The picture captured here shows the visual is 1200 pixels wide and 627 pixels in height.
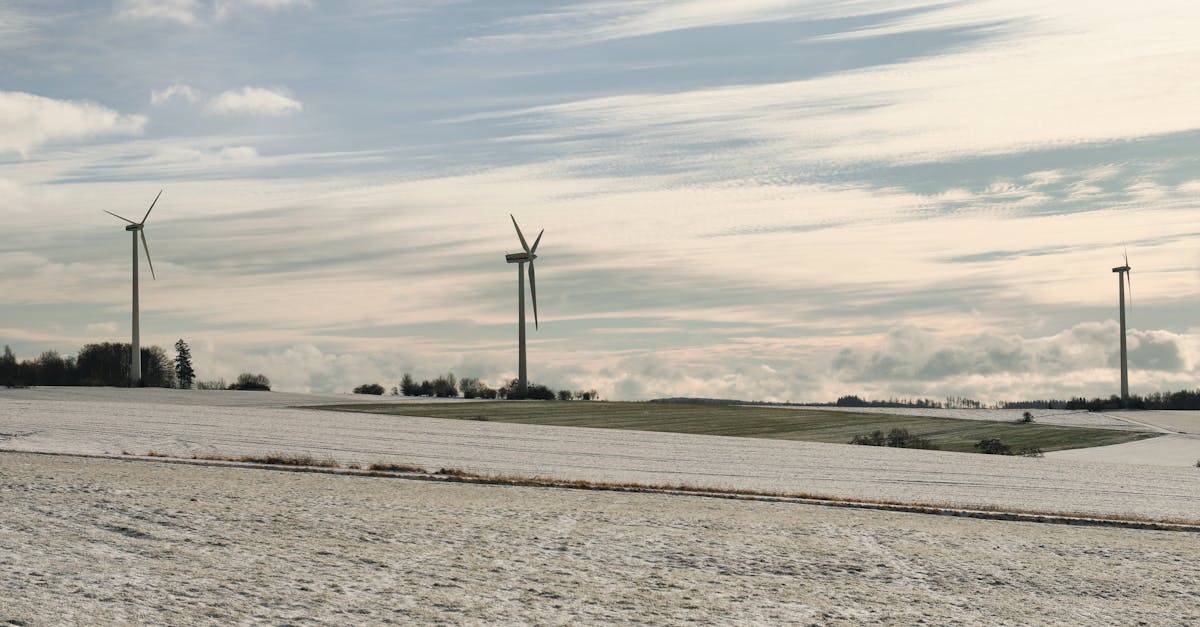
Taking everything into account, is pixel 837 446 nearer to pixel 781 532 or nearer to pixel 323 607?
pixel 781 532

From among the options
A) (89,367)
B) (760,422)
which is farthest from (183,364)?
(760,422)

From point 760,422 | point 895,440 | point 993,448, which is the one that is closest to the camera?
point 993,448

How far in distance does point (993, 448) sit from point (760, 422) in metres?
14.5

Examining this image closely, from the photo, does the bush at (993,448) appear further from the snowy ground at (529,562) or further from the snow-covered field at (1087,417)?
the snowy ground at (529,562)

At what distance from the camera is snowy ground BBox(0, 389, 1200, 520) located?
83.7 ft

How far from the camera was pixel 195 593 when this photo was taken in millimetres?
10609

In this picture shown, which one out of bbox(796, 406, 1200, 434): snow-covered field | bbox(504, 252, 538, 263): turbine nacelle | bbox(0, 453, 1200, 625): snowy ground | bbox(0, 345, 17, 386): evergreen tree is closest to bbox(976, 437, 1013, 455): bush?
bbox(796, 406, 1200, 434): snow-covered field

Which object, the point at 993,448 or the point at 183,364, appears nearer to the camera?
the point at 993,448

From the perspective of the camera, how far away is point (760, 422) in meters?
59.6

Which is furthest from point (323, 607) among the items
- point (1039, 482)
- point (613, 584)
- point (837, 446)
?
point (837, 446)

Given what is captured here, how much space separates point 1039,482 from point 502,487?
16753mm

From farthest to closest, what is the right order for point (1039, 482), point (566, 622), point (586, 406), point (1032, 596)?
point (586, 406) → point (1039, 482) → point (1032, 596) → point (566, 622)

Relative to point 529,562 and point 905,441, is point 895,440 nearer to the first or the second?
point 905,441

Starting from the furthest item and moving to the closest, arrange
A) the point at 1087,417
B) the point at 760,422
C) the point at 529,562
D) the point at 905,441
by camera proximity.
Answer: the point at 1087,417 < the point at 760,422 < the point at 905,441 < the point at 529,562
